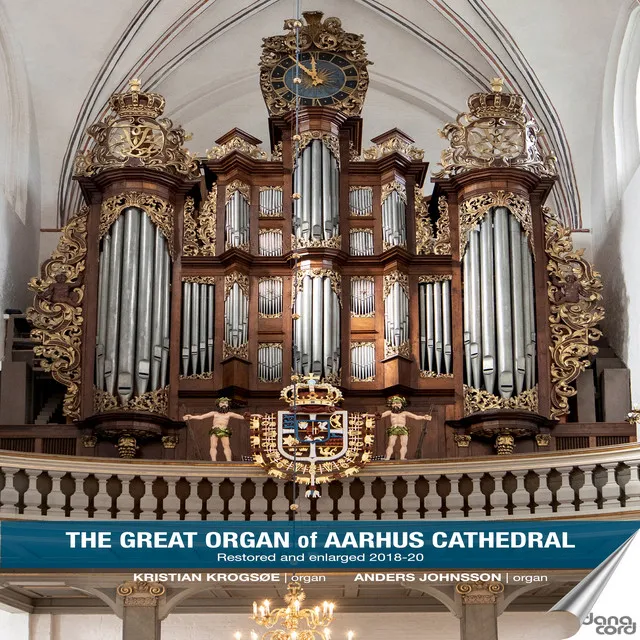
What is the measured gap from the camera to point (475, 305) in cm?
1844

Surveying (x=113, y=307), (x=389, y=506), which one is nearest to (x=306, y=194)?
(x=113, y=307)

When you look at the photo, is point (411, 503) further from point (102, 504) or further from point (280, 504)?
point (102, 504)

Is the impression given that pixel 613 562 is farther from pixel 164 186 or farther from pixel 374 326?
pixel 164 186

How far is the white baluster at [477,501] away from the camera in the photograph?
53.0 ft

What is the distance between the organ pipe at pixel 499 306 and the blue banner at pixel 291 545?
3.80 m

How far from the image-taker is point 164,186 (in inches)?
756

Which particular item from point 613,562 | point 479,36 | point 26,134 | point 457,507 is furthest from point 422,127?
point 613,562

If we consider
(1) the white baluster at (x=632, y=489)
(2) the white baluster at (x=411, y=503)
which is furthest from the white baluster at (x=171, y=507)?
(1) the white baluster at (x=632, y=489)

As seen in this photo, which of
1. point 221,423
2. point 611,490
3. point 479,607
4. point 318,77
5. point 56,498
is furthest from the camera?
point 318,77

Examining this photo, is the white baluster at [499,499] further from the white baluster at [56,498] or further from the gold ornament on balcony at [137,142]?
the gold ornament on balcony at [137,142]

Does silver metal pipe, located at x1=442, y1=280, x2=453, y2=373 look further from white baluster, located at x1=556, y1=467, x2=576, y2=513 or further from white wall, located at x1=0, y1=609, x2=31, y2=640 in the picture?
white wall, located at x1=0, y1=609, x2=31, y2=640

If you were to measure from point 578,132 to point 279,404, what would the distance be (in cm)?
700

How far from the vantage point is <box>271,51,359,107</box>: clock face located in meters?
20.0

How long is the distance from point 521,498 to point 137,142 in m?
7.12
